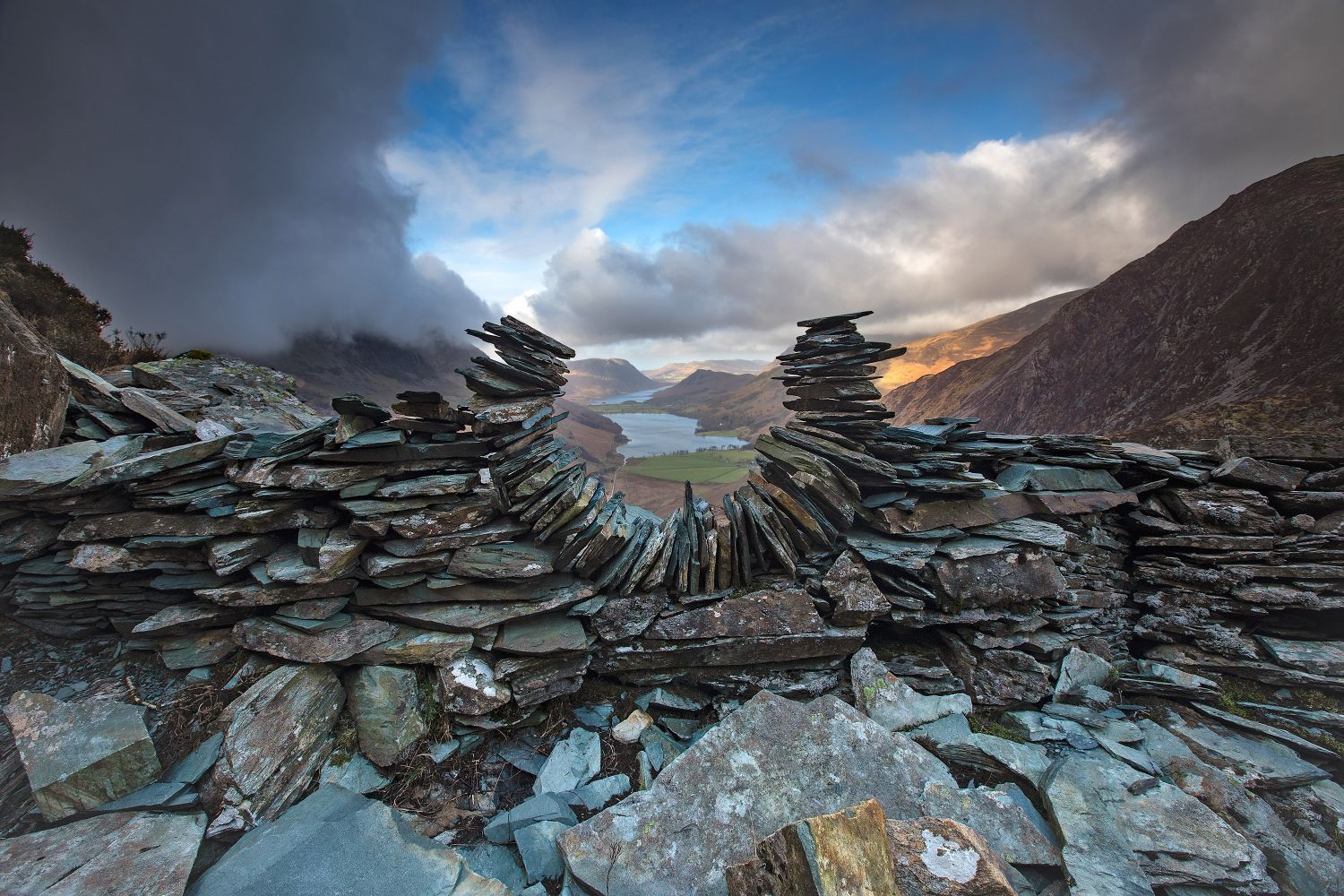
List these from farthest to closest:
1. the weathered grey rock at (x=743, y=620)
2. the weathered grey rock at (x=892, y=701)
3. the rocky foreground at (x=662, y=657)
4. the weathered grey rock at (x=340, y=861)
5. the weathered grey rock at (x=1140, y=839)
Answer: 1. the weathered grey rock at (x=743, y=620)
2. the weathered grey rock at (x=892, y=701)
3. the rocky foreground at (x=662, y=657)
4. the weathered grey rock at (x=1140, y=839)
5. the weathered grey rock at (x=340, y=861)

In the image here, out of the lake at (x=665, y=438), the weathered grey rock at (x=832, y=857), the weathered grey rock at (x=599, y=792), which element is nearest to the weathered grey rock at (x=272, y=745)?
the weathered grey rock at (x=599, y=792)

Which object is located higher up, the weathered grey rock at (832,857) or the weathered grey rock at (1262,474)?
the weathered grey rock at (1262,474)

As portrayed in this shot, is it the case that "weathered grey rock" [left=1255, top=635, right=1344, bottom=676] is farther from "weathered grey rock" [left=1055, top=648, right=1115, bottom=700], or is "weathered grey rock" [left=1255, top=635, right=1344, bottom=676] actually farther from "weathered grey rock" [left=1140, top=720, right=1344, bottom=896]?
"weathered grey rock" [left=1140, top=720, right=1344, bottom=896]

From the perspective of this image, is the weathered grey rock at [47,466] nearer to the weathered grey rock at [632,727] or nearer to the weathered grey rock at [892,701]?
the weathered grey rock at [632,727]

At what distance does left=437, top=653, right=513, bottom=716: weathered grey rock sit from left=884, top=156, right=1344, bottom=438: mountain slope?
14.9 meters

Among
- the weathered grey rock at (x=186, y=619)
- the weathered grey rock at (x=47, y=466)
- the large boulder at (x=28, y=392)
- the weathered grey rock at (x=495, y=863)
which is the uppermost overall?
the large boulder at (x=28, y=392)

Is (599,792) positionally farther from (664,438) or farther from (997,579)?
(664,438)

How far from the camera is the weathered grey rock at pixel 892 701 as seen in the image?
6289mm

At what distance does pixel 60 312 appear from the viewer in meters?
12.0

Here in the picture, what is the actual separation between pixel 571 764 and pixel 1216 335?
22.1 m

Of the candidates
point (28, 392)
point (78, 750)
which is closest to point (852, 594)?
point (78, 750)

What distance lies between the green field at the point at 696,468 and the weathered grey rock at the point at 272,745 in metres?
26.9

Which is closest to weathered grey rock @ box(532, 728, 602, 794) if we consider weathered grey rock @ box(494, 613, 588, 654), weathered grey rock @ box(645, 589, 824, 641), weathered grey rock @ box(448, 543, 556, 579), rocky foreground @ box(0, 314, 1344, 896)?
rocky foreground @ box(0, 314, 1344, 896)

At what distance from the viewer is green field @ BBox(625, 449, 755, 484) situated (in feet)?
123
